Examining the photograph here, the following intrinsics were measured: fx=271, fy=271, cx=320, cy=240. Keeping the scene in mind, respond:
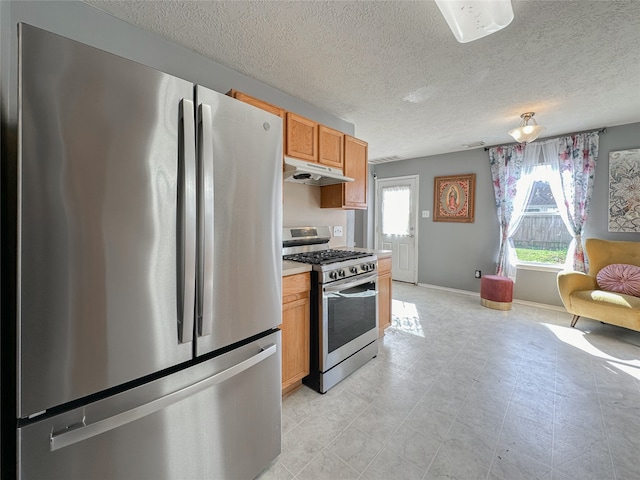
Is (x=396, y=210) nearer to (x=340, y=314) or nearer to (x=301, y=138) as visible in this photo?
(x=301, y=138)

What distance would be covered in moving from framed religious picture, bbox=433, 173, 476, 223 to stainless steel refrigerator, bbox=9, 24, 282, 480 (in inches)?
171

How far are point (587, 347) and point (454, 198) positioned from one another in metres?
2.77

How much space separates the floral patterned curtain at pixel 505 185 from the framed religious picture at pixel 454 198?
0.38 meters

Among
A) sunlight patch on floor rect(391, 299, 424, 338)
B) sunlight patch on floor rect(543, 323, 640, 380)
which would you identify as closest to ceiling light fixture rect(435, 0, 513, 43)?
sunlight patch on floor rect(391, 299, 424, 338)

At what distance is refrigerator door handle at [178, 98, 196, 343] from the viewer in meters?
1.01

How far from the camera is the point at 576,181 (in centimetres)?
364

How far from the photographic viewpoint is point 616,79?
2314mm

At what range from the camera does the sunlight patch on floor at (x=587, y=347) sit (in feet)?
7.67

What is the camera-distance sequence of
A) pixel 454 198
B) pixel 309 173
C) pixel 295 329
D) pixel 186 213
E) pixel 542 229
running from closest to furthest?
pixel 186 213 < pixel 295 329 < pixel 309 173 < pixel 542 229 < pixel 454 198

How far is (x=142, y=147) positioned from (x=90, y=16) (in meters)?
1.41

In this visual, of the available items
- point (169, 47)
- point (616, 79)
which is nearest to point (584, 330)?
point (616, 79)

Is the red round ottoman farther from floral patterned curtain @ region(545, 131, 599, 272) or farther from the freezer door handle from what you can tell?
the freezer door handle

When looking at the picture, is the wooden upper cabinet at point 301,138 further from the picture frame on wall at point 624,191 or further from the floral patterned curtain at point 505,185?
the picture frame on wall at point 624,191

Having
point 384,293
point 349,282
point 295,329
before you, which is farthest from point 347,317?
point 384,293
